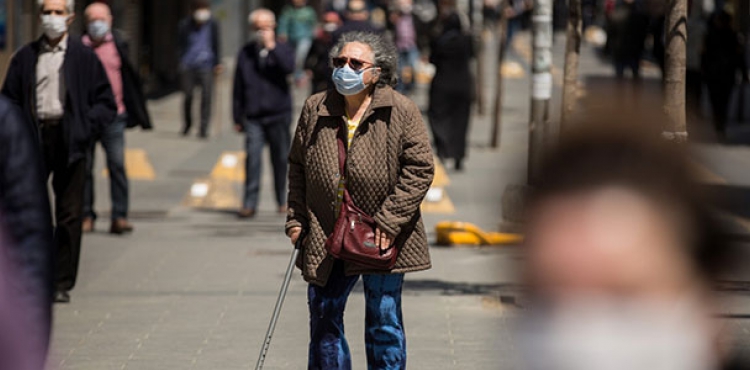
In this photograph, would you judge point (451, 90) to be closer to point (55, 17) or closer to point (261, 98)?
point (261, 98)

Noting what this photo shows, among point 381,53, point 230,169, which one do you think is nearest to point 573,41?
point 381,53

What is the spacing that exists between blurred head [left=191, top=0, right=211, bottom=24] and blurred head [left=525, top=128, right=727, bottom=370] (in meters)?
18.1

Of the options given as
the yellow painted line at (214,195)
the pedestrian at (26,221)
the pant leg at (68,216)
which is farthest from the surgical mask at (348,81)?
the yellow painted line at (214,195)

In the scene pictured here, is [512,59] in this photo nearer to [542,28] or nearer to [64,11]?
[542,28]

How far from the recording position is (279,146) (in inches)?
544

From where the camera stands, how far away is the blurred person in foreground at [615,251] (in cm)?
320

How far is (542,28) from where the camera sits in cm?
1173

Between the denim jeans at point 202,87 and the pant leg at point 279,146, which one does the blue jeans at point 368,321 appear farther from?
the denim jeans at point 202,87

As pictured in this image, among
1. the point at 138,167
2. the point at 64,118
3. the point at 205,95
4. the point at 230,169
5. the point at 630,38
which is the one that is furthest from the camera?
the point at 630,38

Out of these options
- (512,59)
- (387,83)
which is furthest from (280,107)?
(512,59)

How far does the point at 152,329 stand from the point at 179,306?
0.74 m

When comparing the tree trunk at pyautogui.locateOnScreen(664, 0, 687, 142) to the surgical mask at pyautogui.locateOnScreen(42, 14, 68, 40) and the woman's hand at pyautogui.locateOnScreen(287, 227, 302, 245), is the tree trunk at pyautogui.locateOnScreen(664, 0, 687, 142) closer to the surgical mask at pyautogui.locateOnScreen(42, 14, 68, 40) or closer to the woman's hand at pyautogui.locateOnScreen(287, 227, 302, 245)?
the woman's hand at pyautogui.locateOnScreen(287, 227, 302, 245)

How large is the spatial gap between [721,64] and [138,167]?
27.4 ft

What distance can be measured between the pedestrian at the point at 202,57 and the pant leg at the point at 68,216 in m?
11.0
